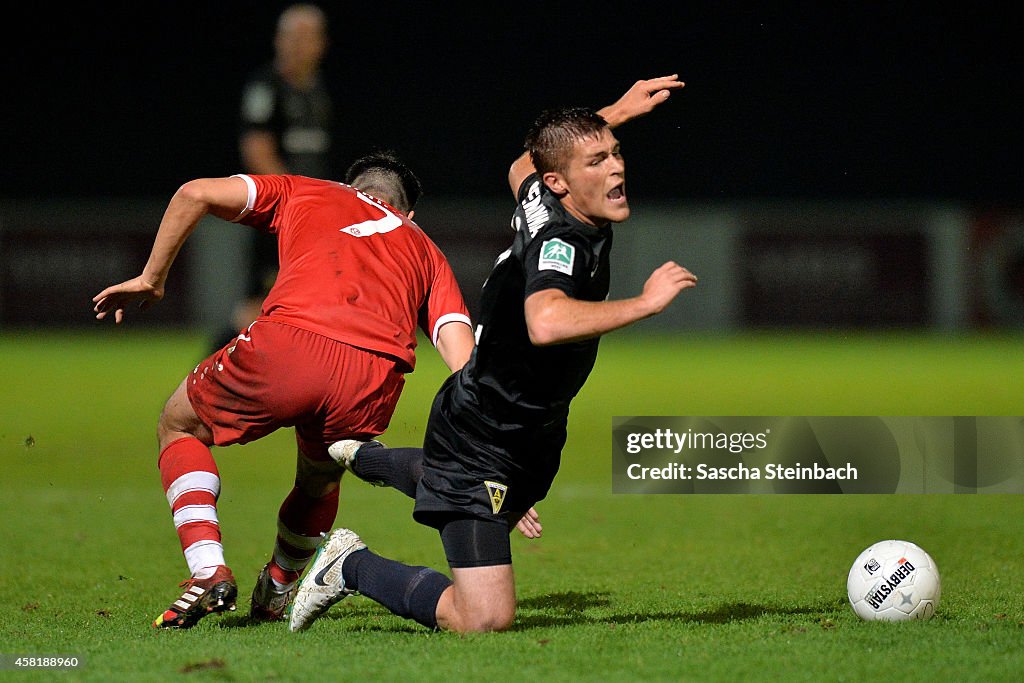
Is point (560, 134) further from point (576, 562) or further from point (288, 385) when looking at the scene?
point (576, 562)

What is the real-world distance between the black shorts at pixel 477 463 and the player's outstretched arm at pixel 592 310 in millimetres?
669

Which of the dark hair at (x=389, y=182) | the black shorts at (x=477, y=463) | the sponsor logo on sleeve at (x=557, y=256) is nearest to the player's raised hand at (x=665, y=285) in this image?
the sponsor logo on sleeve at (x=557, y=256)

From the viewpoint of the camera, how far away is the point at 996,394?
43.2 feet

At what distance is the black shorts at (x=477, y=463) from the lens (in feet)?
15.4

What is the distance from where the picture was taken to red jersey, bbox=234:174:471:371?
493cm

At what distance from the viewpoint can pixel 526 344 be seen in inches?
179

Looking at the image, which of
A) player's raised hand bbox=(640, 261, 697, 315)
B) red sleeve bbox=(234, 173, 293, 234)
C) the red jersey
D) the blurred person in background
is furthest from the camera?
the blurred person in background

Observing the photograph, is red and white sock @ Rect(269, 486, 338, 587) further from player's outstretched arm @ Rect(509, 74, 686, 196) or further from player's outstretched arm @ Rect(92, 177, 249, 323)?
player's outstretched arm @ Rect(509, 74, 686, 196)

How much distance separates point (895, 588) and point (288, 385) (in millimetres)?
2325

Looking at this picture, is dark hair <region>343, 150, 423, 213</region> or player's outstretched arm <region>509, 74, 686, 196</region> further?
dark hair <region>343, 150, 423, 213</region>

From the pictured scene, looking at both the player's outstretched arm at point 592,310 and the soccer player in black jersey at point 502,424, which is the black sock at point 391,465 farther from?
the player's outstretched arm at point 592,310

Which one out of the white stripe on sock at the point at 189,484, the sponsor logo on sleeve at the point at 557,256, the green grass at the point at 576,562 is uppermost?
the sponsor logo on sleeve at the point at 557,256

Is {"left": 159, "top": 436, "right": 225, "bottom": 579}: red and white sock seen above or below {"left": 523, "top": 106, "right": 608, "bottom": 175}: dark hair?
below

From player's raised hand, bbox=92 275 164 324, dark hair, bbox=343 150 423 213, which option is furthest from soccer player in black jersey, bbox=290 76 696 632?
player's raised hand, bbox=92 275 164 324
